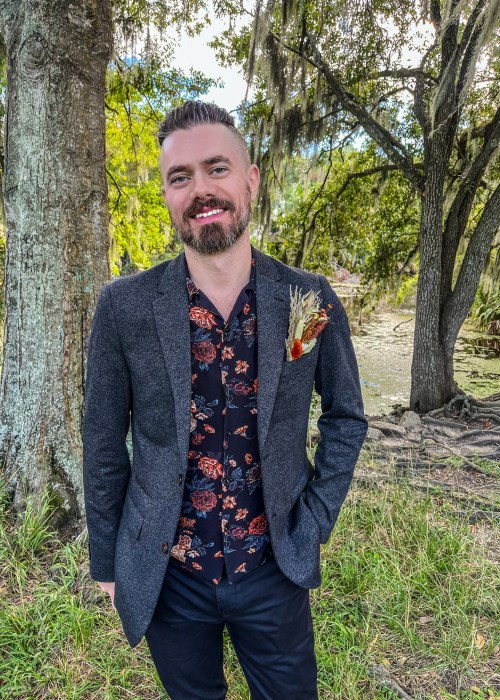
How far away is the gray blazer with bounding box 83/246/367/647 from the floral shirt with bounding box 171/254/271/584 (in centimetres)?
5

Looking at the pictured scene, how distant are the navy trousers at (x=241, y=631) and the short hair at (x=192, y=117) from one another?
1221 millimetres

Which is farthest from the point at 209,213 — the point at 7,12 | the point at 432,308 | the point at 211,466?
the point at 432,308

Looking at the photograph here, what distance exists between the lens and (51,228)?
7.57 ft

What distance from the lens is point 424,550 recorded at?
7.99 ft

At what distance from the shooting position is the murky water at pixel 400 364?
323 inches

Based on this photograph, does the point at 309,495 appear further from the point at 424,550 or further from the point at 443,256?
the point at 443,256

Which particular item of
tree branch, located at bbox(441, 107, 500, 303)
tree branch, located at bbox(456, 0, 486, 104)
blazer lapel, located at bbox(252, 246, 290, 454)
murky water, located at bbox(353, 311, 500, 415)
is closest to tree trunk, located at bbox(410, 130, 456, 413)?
tree branch, located at bbox(441, 107, 500, 303)

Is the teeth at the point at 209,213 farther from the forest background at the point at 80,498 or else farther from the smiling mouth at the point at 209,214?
the forest background at the point at 80,498

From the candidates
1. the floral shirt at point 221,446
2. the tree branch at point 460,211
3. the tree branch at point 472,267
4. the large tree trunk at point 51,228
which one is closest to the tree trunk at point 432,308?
the tree branch at point 472,267

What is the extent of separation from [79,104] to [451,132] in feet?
15.6

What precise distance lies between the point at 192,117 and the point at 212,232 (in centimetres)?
33

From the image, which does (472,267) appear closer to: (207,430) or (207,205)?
(207,205)

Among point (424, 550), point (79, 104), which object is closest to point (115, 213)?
point (79, 104)

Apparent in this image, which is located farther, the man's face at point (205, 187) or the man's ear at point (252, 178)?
the man's ear at point (252, 178)
